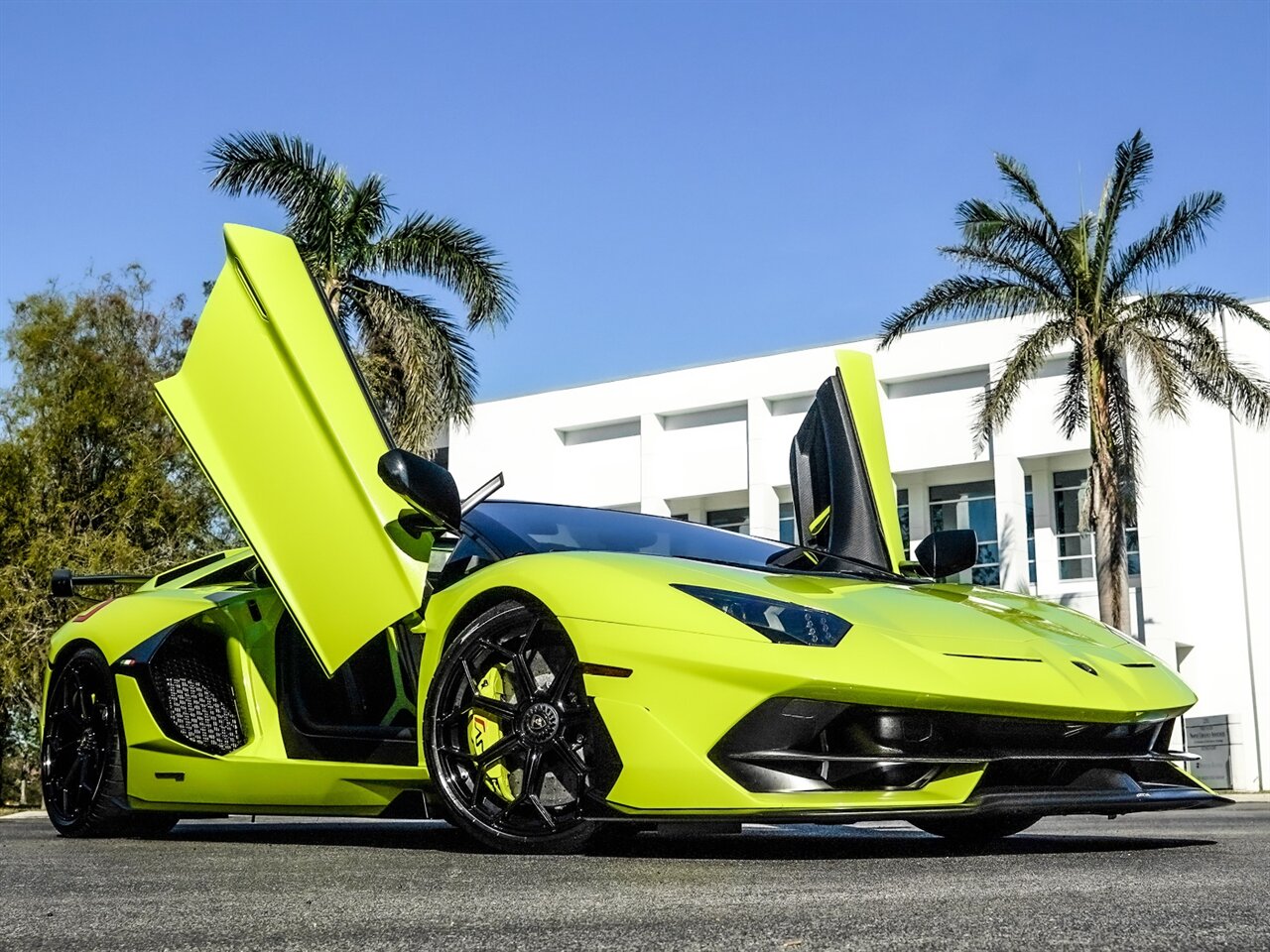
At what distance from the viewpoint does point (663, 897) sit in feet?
9.86

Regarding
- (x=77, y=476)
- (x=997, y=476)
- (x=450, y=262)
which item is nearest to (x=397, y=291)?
(x=450, y=262)

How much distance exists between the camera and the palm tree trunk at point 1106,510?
2398 cm

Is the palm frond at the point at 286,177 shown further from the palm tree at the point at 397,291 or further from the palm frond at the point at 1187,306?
the palm frond at the point at 1187,306

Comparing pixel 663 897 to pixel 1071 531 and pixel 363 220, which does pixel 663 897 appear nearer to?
pixel 363 220

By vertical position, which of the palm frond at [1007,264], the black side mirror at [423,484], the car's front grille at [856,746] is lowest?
the car's front grille at [856,746]

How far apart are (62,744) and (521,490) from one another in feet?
116

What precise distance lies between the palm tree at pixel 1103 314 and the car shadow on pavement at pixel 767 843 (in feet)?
60.6

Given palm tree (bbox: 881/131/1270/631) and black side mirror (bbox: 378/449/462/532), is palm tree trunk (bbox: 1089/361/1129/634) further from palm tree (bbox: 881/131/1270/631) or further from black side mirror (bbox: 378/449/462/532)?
black side mirror (bbox: 378/449/462/532)

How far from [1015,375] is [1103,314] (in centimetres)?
186

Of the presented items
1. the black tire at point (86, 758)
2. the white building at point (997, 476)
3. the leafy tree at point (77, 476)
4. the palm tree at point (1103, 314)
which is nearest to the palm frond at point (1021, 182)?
the palm tree at point (1103, 314)

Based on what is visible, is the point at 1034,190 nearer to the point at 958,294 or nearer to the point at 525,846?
the point at 958,294

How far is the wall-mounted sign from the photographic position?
101 ft

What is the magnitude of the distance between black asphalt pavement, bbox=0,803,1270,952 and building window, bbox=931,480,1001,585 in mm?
29836

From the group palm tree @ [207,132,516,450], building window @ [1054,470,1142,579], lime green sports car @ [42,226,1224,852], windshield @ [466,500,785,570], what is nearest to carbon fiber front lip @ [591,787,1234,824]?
lime green sports car @ [42,226,1224,852]
